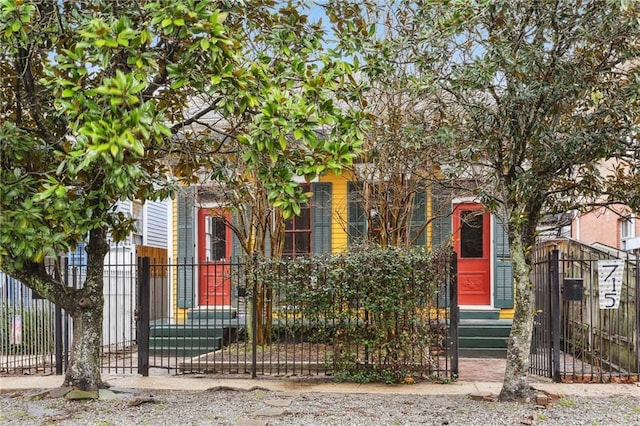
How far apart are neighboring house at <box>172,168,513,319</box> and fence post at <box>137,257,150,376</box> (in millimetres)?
2656

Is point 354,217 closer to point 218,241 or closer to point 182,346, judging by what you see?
point 218,241

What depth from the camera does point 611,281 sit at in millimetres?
8109

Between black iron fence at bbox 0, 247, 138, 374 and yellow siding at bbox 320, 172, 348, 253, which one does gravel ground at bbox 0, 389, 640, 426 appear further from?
yellow siding at bbox 320, 172, 348, 253

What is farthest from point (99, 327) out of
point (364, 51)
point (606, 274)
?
point (606, 274)

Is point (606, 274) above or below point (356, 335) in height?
above

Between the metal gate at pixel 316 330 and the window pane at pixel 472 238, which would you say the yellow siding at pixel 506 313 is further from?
the metal gate at pixel 316 330

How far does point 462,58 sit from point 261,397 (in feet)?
17.9

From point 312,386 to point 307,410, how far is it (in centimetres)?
142

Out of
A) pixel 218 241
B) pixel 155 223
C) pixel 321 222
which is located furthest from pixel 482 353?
pixel 155 223

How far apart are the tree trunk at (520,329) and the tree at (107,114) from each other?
97.6 inches

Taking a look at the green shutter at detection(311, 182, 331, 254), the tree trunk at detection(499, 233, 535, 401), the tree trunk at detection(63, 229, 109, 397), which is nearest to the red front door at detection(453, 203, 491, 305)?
the green shutter at detection(311, 182, 331, 254)

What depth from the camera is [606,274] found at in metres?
8.12

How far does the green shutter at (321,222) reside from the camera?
41.5 feet

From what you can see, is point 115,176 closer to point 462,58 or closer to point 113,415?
point 113,415
